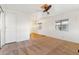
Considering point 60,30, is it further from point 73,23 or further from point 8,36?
point 8,36

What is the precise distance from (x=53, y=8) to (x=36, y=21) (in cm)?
58

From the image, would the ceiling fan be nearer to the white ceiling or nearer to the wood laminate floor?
the white ceiling

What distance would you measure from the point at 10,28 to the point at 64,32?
142cm

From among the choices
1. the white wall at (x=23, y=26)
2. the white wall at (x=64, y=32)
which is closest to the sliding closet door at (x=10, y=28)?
the white wall at (x=23, y=26)

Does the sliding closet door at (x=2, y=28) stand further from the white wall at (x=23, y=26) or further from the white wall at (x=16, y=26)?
the white wall at (x=23, y=26)

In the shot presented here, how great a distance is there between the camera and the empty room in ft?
7.41

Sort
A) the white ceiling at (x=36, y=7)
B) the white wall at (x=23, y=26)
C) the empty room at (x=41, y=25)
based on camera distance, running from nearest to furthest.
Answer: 1. the white ceiling at (x=36, y=7)
2. the empty room at (x=41, y=25)
3. the white wall at (x=23, y=26)

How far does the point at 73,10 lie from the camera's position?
2.18 meters

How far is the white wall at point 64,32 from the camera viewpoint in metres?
2.28

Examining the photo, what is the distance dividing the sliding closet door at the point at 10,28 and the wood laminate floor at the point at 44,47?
0.22 metres

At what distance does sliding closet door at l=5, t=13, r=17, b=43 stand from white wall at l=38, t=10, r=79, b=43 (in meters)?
0.70
